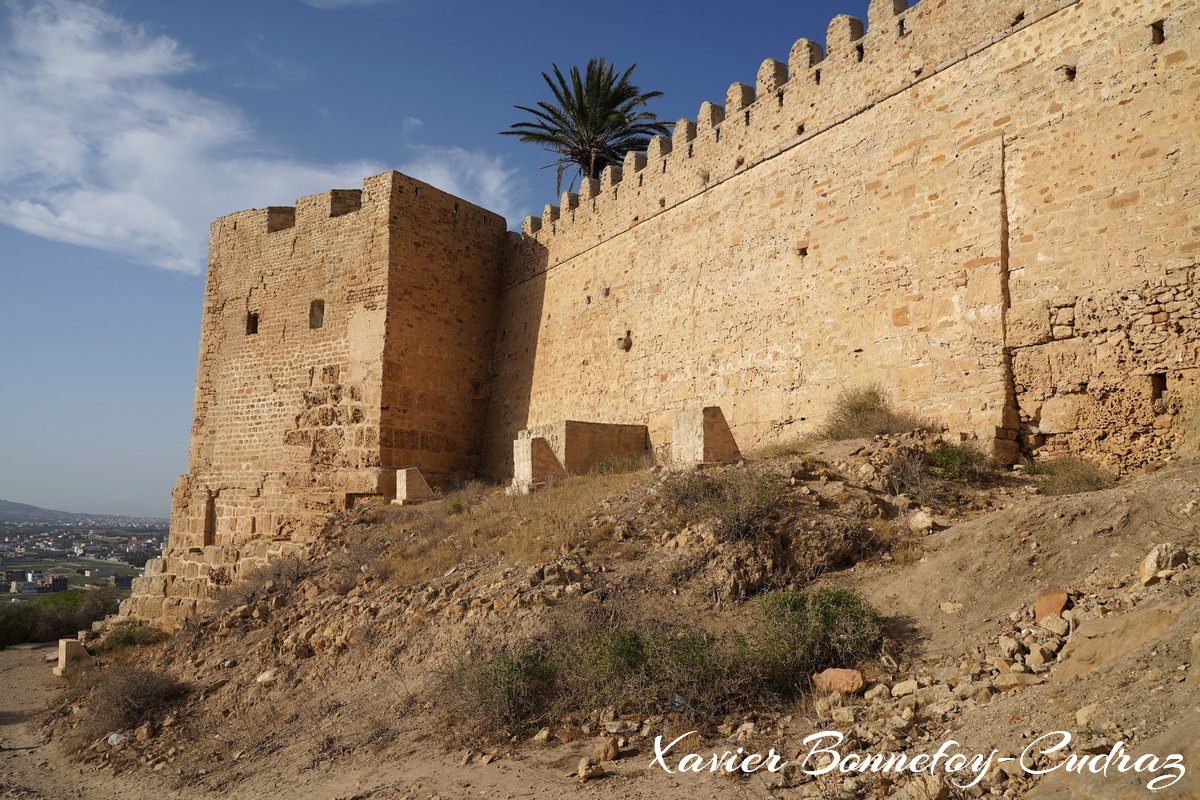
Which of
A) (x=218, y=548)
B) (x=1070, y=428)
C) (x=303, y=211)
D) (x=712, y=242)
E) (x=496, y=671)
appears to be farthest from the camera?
(x=303, y=211)

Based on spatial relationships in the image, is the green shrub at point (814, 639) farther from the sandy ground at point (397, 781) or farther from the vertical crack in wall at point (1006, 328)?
the vertical crack in wall at point (1006, 328)

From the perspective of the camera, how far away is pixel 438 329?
14414mm

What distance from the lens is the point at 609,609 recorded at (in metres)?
5.82

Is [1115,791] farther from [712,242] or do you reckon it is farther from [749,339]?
[712,242]

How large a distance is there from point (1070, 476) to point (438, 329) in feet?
33.7

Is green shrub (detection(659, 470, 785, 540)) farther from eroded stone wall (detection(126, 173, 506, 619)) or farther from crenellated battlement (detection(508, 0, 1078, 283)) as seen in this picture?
eroded stone wall (detection(126, 173, 506, 619))

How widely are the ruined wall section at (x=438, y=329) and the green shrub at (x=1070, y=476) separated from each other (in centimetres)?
926

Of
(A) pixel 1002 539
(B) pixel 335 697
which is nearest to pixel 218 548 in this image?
(B) pixel 335 697

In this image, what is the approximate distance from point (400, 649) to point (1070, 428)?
20.2 ft

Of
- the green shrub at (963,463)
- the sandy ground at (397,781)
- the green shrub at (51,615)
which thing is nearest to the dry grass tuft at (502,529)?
the sandy ground at (397,781)

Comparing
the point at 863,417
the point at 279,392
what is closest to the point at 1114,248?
the point at 863,417

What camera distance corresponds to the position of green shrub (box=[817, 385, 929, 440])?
849 centimetres

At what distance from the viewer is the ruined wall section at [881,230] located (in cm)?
752

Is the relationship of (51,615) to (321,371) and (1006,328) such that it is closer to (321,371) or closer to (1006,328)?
(321,371)
